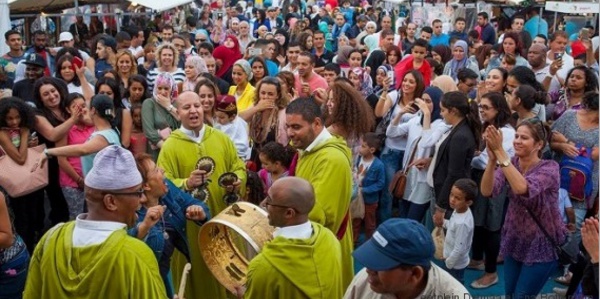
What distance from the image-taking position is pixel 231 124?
6.91 meters

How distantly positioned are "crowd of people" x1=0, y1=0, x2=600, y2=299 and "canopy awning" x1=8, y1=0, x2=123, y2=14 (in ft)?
10.2

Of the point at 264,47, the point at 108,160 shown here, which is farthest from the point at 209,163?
the point at 264,47

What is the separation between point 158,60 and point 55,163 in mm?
2741

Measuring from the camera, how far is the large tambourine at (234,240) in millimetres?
4090

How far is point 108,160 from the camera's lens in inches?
132

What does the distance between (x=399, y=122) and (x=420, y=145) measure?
2.08 feet

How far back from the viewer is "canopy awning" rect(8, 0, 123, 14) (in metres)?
13.1

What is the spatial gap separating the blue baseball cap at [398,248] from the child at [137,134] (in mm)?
4239

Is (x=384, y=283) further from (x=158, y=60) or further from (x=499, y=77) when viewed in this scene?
(x=158, y=60)

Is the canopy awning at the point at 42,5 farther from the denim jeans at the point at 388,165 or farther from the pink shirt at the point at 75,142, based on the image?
the denim jeans at the point at 388,165

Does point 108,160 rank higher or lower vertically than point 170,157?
higher

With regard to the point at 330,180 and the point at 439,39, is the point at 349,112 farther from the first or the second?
the point at 439,39

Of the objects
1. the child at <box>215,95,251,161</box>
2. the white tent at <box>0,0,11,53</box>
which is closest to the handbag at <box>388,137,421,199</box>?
the child at <box>215,95,251,161</box>

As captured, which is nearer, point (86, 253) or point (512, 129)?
point (86, 253)
